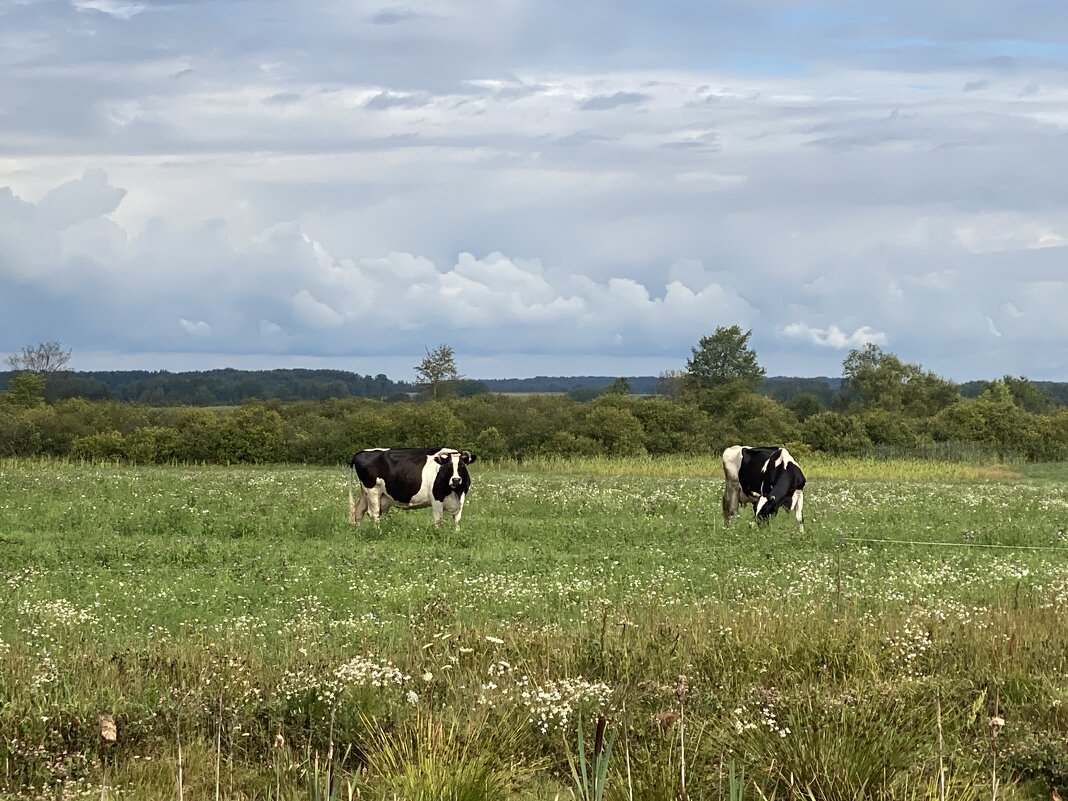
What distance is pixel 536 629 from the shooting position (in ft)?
38.9

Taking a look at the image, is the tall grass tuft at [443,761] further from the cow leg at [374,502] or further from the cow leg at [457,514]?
the cow leg at [374,502]

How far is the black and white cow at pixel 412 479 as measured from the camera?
2534 centimetres

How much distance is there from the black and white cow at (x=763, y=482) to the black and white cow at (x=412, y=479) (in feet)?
19.6

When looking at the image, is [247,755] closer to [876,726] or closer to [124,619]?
[876,726]

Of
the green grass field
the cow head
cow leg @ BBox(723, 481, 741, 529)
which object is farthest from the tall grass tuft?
cow leg @ BBox(723, 481, 741, 529)

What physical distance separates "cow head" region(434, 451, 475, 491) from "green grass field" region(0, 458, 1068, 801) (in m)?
4.69

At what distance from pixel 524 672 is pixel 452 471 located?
15.4 meters

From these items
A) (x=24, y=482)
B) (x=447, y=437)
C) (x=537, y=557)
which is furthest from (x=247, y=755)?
(x=447, y=437)

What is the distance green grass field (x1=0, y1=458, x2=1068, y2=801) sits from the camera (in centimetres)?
793

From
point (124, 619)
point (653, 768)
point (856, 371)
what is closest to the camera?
point (653, 768)

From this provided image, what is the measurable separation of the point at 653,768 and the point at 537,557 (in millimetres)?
12617

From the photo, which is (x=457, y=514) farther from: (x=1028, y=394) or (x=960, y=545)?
(x=1028, y=394)

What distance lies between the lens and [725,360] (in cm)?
10731

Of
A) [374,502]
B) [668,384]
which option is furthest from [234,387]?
[374,502]
